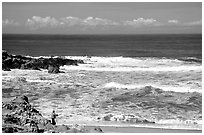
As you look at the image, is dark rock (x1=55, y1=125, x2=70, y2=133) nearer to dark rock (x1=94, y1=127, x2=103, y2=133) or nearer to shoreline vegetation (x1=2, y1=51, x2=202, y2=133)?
shoreline vegetation (x1=2, y1=51, x2=202, y2=133)

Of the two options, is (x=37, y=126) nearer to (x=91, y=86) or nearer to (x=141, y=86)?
(x=91, y=86)

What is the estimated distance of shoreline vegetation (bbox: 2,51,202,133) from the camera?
39.5ft

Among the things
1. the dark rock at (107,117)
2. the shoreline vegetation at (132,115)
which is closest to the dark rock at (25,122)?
the shoreline vegetation at (132,115)

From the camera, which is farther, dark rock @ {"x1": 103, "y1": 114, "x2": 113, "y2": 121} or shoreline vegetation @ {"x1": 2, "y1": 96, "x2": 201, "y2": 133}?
dark rock @ {"x1": 103, "y1": 114, "x2": 113, "y2": 121}

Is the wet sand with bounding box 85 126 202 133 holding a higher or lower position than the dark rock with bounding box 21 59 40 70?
lower

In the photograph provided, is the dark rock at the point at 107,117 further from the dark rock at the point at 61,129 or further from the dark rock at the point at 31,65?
the dark rock at the point at 31,65

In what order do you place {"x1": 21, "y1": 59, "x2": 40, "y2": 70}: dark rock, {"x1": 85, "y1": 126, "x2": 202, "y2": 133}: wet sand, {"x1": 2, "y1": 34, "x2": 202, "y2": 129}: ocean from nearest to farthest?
{"x1": 85, "y1": 126, "x2": 202, "y2": 133}: wet sand → {"x1": 2, "y1": 34, "x2": 202, "y2": 129}: ocean → {"x1": 21, "y1": 59, "x2": 40, "y2": 70}: dark rock

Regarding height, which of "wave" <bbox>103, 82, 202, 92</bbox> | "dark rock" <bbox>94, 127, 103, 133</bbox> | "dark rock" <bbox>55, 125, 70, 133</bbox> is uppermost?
"wave" <bbox>103, 82, 202, 92</bbox>

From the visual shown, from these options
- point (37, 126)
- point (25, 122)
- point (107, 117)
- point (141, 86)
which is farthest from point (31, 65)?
point (37, 126)

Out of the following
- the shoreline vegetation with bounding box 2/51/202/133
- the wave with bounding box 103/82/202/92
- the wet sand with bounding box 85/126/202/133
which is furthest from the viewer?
the wave with bounding box 103/82/202/92

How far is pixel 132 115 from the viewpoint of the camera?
14852 millimetres

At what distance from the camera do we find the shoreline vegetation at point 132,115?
474 inches

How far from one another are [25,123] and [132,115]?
4867 mm

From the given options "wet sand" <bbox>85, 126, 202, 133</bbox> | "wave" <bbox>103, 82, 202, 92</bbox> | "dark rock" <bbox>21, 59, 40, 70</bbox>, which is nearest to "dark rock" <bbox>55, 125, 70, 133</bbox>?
"wet sand" <bbox>85, 126, 202, 133</bbox>
